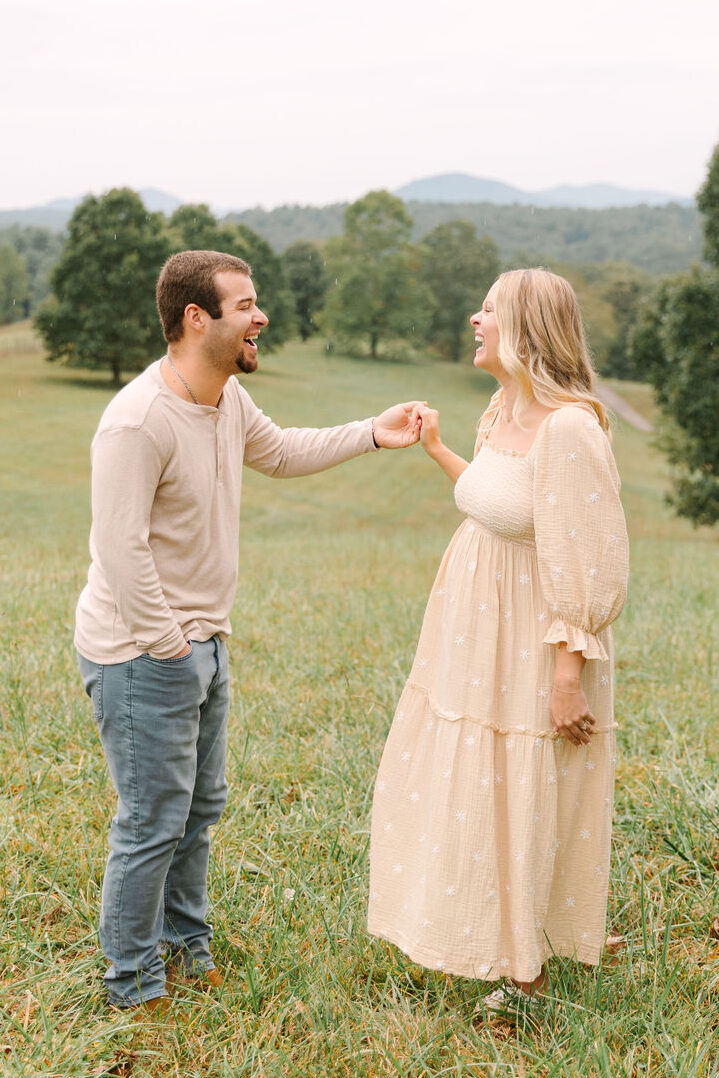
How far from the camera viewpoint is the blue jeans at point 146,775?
290 centimetres

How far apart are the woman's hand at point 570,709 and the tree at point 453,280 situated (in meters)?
55.6

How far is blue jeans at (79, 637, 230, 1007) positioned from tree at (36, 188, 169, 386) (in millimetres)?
40123

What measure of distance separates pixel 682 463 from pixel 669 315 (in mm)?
5362

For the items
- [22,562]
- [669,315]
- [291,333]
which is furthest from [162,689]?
[291,333]

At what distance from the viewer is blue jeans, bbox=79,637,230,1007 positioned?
290 centimetres

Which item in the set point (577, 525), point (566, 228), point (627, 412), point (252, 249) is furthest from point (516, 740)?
point (566, 228)

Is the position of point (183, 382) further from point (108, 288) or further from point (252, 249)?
point (252, 249)

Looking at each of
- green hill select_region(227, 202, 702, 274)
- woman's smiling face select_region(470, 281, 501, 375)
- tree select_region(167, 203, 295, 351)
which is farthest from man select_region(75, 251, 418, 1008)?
green hill select_region(227, 202, 702, 274)

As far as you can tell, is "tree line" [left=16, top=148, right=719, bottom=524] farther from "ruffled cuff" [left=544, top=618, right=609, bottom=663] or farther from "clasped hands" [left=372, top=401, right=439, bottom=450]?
"ruffled cuff" [left=544, top=618, right=609, bottom=663]

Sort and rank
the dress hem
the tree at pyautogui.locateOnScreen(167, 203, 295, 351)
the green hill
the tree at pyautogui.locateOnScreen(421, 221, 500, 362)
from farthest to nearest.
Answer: the green hill → the tree at pyautogui.locateOnScreen(421, 221, 500, 362) → the tree at pyautogui.locateOnScreen(167, 203, 295, 351) → the dress hem

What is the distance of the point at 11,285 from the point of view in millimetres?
76625

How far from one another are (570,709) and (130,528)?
1.41 metres

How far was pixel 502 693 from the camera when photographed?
305 cm

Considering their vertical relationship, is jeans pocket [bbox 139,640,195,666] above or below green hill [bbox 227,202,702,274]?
below
